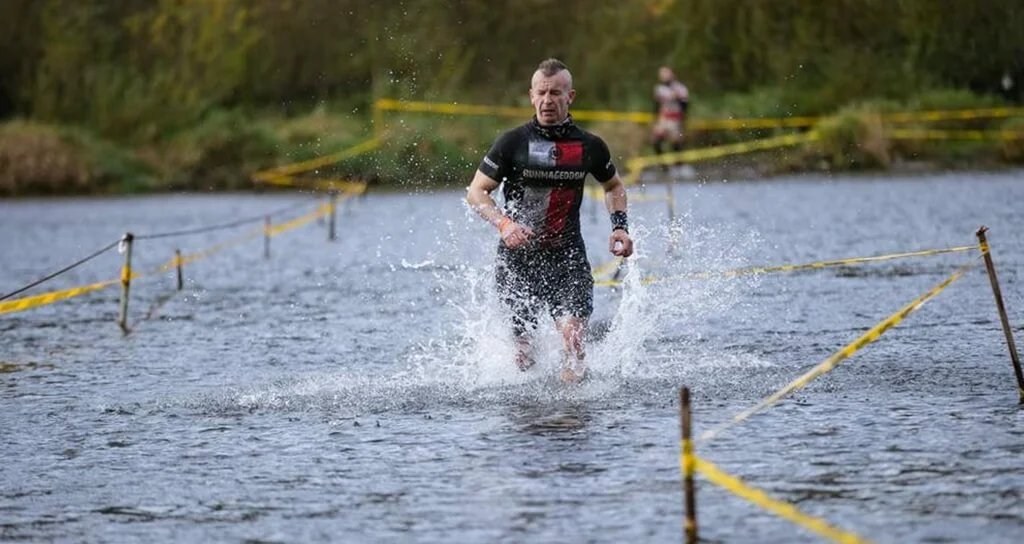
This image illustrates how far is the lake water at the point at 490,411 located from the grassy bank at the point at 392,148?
52.7ft

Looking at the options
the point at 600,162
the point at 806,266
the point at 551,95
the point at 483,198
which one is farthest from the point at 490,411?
the point at 806,266

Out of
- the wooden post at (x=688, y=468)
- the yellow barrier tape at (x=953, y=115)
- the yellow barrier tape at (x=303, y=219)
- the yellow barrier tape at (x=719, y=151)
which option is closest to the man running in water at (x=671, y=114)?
the yellow barrier tape at (x=719, y=151)

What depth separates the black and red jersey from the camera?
35.5 feet

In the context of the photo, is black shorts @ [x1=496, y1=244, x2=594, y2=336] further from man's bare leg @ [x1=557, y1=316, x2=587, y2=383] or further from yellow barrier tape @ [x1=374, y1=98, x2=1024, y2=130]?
yellow barrier tape @ [x1=374, y1=98, x2=1024, y2=130]

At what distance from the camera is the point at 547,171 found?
35.6 ft

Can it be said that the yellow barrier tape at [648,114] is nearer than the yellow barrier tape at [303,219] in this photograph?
No

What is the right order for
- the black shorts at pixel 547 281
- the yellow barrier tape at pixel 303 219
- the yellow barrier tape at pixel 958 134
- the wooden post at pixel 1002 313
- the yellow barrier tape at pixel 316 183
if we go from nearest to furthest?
the wooden post at pixel 1002 313 → the black shorts at pixel 547 281 → the yellow barrier tape at pixel 303 219 → the yellow barrier tape at pixel 958 134 → the yellow barrier tape at pixel 316 183

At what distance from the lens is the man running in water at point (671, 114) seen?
3619 cm

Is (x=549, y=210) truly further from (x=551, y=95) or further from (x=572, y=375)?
(x=572, y=375)

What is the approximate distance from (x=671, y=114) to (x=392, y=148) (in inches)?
287

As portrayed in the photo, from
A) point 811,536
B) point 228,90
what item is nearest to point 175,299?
point 811,536

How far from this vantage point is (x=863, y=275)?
17812 mm

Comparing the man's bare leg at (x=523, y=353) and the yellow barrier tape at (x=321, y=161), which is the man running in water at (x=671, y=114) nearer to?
the yellow barrier tape at (x=321, y=161)

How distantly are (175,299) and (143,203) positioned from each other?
18.6 meters
